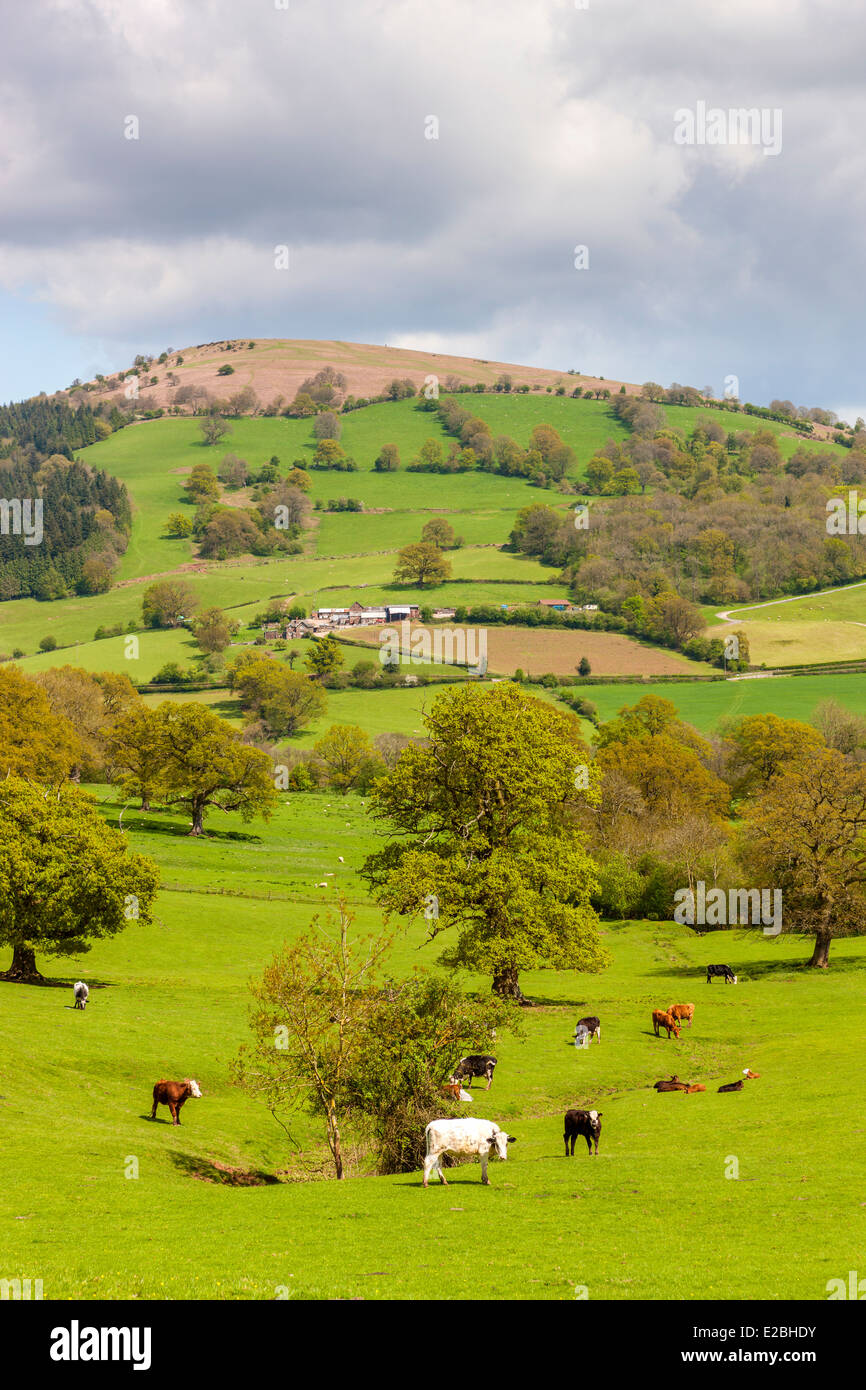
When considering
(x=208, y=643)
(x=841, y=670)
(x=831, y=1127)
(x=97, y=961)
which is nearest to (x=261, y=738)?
(x=208, y=643)

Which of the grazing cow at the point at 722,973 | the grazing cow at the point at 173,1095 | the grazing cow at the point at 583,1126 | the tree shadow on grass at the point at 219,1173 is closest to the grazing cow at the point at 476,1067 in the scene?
the grazing cow at the point at 583,1126

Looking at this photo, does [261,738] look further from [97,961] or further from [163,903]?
[97,961]

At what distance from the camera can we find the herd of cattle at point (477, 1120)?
1028 inches

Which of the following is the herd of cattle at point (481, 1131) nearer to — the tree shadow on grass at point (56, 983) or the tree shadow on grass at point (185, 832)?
the tree shadow on grass at point (56, 983)

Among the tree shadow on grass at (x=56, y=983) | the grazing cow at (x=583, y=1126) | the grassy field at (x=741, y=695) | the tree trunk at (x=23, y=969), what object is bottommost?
the tree shadow on grass at (x=56, y=983)

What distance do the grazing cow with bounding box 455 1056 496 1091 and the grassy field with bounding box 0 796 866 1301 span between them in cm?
85

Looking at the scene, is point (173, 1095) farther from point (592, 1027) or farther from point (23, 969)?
point (23, 969)

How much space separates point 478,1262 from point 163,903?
189 feet

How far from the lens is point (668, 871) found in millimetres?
88438

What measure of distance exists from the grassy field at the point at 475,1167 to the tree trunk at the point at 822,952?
4.60 feet

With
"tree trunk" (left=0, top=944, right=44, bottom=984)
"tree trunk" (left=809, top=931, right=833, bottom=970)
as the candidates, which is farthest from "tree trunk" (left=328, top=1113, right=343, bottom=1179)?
"tree trunk" (left=809, top=931, right=833, bottom=970)

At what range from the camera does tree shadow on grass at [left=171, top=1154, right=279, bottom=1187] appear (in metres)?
28.6

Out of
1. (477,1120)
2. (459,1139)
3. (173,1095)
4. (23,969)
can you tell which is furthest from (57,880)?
(477,1120)

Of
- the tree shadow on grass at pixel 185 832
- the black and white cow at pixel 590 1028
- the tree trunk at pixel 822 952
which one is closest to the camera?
the black and white cow at pixel 590 1028
